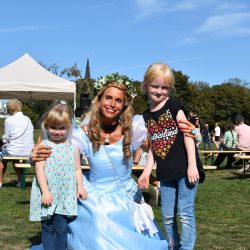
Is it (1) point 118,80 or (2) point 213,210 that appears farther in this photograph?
(2) point 213,210

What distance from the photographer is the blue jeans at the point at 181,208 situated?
12.4 ft

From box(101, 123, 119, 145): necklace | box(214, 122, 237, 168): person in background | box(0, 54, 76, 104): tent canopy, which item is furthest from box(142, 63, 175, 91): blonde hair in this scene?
box(214, 122, 237, 168): person in background

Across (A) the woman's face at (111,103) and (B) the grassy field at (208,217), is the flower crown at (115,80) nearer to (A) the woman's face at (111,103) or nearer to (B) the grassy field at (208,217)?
(A) the woman's face at (111,103)

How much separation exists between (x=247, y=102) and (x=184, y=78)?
14670 millimetres

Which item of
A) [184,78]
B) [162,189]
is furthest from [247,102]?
[162,189]

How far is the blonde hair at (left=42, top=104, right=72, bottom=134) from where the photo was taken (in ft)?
12.1

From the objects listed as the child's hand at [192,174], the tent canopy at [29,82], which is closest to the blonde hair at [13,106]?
the tent canopy at [29,82]

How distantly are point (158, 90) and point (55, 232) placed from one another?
1.37 meters

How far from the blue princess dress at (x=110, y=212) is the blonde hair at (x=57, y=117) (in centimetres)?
12

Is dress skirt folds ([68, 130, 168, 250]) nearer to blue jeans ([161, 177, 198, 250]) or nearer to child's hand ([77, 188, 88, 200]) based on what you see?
child's hand ([77, 188, 88, 200])

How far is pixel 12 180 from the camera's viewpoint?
10.6 meters

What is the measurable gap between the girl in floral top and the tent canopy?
10058 mm

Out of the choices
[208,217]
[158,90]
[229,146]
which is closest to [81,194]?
[158,90]

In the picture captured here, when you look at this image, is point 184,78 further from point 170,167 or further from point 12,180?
point 170,167
